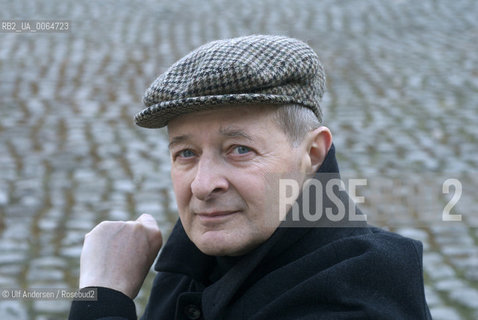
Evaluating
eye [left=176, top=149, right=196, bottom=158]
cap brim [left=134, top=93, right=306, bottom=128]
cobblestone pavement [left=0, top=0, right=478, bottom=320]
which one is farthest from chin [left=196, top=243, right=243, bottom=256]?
cobblestone pavement [left=0, top=0, right=478, bottom=320]

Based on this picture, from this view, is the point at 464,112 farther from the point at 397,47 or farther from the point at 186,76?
the point at 186,76

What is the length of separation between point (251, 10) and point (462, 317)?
9647 mm

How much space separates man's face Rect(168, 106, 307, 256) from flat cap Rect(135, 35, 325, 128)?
0.18ft

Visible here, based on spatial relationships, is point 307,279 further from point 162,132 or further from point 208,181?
point 162,132

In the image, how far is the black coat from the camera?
6.02ft

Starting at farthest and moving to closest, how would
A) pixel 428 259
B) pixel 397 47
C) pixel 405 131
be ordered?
pixel 397 47 → pixel 405 131 → pixel 428 259

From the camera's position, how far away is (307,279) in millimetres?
1884

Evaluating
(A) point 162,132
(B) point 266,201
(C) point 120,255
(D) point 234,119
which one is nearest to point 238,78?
(D) point 234,119

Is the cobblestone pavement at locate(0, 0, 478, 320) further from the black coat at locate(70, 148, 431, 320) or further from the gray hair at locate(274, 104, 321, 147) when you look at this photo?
the gray hair at locate(274, 104, 321, 147)

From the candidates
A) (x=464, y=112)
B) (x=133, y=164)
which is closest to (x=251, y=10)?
(x=464, y=112)

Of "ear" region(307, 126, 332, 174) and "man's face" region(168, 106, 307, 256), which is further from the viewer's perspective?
"ear" region(307, 126, 332, 174)

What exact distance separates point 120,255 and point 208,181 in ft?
1.65

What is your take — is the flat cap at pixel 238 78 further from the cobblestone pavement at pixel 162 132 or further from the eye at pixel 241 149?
the cobblestone pavement at pixel 162 132

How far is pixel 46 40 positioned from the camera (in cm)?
1123
